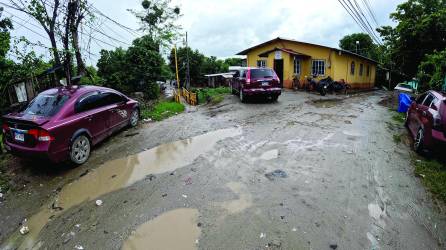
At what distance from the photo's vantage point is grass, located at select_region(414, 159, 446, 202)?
4.58m

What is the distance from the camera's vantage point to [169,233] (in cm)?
362

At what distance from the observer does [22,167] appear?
6.14 meters

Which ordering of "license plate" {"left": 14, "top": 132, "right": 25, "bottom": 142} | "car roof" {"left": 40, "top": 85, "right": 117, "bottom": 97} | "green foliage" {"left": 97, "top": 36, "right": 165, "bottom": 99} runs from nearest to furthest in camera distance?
"license plate" {"left": 14, "top": 132, "right": 25, "bottom": 142}
"car roof" {"left": 40, "top": 85, "right": 117, "bottom": 97}
"green foliage" {"left": 97, "top": 36, "right": 165, "bottom": 99}

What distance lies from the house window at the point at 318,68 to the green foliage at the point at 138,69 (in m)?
11.9

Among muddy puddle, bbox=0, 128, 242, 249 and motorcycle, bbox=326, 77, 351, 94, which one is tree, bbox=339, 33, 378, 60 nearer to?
motorcycle, bbox=326, 77, 351, 94

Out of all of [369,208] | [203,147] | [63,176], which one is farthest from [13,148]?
[369,208]

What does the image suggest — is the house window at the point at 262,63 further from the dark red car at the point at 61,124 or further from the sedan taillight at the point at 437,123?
the sedan taillight at the point at 437,123

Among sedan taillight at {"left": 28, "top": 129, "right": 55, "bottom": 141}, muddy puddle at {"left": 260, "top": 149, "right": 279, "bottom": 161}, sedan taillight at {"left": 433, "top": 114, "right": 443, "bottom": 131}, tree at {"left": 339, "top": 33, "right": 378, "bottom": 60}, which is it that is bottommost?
muddy puddle at {"left": 260, "top": 149, "right": 279, "bottom": 161}

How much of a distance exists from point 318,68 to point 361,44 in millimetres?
31155

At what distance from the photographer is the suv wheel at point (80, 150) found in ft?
19.4

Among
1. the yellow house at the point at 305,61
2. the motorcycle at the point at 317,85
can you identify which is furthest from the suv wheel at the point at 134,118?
the yellow house at the point at 305,61

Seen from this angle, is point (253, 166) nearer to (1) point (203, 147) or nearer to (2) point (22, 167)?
(1) point (203, 147)

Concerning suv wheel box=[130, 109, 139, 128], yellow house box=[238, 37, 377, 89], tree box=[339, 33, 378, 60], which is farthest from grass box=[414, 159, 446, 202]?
tree box=[339, 33, 378, 60]

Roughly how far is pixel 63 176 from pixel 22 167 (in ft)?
4.37
